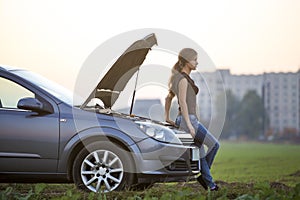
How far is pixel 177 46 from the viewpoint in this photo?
940cm

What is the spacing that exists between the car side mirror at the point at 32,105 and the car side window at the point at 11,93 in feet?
1.00

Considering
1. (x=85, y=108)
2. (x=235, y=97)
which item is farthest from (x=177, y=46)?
(x=235, y=97)

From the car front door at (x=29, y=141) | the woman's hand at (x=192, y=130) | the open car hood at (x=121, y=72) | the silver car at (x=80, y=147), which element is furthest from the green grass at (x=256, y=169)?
the car front door at (x=29, y=141)

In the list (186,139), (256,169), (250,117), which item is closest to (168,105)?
(186,139)

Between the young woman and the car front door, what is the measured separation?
1.67 meters

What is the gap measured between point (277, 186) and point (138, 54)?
2.96 m

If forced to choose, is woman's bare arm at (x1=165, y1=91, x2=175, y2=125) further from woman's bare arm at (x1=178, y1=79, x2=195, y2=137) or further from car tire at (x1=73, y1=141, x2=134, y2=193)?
car tire at (x1=73, y1=141, x2=134, y2=193)

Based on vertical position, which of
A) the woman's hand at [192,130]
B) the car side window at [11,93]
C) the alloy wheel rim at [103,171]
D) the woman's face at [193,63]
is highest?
the woman's face at [193,63]

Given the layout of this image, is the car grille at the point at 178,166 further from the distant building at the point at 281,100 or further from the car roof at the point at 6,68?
the distant building at the point at 281,100

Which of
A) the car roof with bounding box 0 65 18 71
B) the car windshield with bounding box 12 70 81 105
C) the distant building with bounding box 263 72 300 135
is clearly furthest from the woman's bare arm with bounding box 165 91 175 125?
the distant building with bounding box 263 72 300 135

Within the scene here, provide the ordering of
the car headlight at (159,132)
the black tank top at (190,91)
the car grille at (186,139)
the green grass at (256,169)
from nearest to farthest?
the car headlight at (159,132) → the car grille at (186,139) → the black tank top at (190,91) → the green grass at (256,169)

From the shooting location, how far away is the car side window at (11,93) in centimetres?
835

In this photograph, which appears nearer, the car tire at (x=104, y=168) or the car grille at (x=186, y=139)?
the car tire at (x=104, y=168)

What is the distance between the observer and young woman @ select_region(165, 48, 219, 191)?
8.77 m
